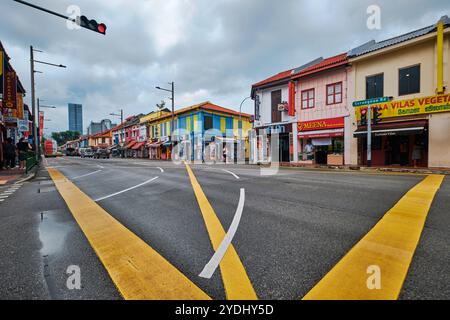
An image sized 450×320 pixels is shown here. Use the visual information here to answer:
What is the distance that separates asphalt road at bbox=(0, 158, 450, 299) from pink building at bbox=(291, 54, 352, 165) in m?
11.7

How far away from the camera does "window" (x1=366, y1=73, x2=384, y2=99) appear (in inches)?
566

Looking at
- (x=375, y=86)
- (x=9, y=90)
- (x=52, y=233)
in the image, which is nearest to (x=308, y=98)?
(x=375, y=86)

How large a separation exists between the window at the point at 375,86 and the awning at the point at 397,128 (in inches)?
88.7

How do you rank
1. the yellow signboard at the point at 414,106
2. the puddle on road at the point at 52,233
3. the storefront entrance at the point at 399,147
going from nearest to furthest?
1. the puddle on road at the point at 52,233
2. the yellow signboard at the point at 414,106
3. the storefront entrance at the point at 399,147

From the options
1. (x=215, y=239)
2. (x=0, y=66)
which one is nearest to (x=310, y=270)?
(x=215, y=239)

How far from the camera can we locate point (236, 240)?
9.64 feet

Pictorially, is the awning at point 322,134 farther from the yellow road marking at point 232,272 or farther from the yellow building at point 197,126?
the yellow road marking at point 232,272

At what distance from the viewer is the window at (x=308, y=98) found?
17859 millimetres

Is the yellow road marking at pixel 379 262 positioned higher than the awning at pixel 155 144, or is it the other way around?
the awning at pixel 155 144

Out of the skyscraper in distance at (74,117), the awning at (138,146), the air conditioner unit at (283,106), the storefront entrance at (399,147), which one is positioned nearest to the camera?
the storefront entrance at (399,147)

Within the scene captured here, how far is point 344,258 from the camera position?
2396mm

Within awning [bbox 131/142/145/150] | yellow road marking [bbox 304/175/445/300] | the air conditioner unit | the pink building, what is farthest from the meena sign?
awning [bbox 131/142/145/150]

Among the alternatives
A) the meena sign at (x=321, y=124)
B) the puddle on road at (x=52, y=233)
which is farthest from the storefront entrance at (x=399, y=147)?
the puddle on road at (x=52, y=233)

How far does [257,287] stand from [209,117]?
2863 cm
